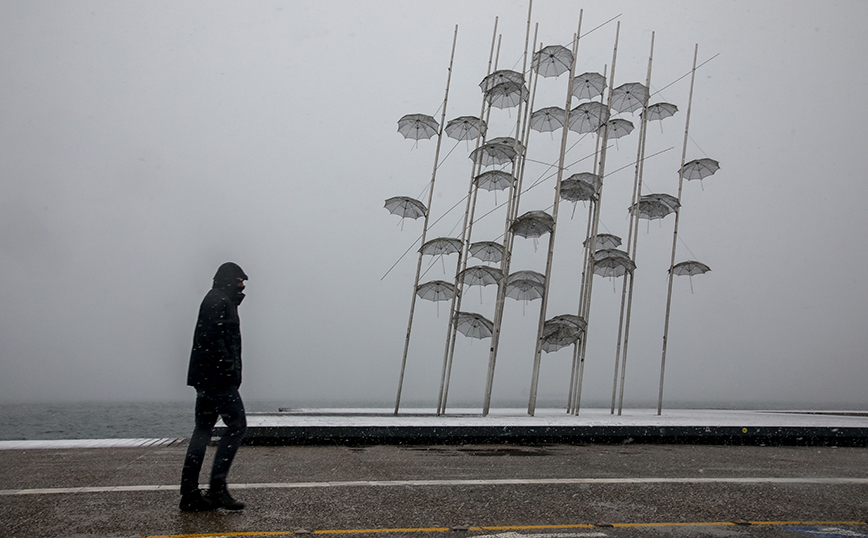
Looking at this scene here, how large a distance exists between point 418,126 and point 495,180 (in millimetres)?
2453

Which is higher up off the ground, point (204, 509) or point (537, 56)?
point (537, 56)

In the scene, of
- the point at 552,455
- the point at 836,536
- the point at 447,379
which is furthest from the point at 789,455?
the point at 447,379

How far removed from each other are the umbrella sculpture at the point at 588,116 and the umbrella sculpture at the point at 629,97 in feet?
3.18

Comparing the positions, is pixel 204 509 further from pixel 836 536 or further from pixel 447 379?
pixel 447 379

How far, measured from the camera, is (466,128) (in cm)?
1546

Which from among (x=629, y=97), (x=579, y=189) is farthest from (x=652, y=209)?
(x=629, y=97)

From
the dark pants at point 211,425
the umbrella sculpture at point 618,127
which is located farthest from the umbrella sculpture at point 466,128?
the dark pants at point 211,425

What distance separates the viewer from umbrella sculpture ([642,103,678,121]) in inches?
647

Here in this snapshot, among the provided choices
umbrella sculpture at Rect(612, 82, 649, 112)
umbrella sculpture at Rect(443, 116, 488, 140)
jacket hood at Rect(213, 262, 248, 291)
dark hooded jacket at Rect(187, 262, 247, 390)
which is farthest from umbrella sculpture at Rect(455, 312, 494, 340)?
dark hooded jacket at Rect(187, 262, 247, 390)

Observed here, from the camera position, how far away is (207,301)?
4617 mm

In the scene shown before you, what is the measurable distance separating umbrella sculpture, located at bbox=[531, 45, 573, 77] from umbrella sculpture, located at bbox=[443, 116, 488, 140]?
1.78 metres

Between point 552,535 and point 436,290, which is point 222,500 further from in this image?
point 436,290

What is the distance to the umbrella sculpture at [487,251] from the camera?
582 inches

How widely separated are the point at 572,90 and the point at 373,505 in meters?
12.2
